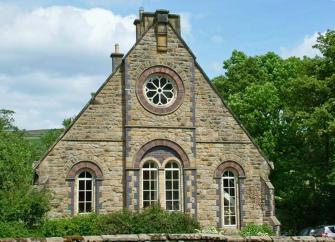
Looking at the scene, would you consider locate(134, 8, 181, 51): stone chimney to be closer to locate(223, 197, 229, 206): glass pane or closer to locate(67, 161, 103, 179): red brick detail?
locate(67, 161, 103, 179): red brick detail

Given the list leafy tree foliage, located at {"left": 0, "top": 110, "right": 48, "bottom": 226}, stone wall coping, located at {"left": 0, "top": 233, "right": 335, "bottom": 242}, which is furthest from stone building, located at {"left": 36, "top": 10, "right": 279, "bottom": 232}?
stone wall coping, located at {"left": 0, "top": 233, "right": 335, "bottom": 242}

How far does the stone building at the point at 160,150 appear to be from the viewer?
25.0m

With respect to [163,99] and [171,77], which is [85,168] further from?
[171,77]

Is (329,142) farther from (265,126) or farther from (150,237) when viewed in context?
(150,237)

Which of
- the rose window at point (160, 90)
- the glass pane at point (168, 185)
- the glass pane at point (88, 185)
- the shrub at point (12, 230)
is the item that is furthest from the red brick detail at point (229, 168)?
the shrub at point (12, 230)

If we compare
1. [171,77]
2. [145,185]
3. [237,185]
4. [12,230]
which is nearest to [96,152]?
[145,185]

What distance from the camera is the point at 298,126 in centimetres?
3011

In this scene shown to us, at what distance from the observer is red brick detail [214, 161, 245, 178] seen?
26.4 m

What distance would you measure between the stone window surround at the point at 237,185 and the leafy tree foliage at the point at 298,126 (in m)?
4.79

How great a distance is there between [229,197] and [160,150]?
3995 millimetres

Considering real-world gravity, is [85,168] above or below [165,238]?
above

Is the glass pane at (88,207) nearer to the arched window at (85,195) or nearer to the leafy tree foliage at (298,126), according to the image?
the arched window at (85,195)

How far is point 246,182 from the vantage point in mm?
26750

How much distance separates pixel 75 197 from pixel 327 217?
16.1 metres
